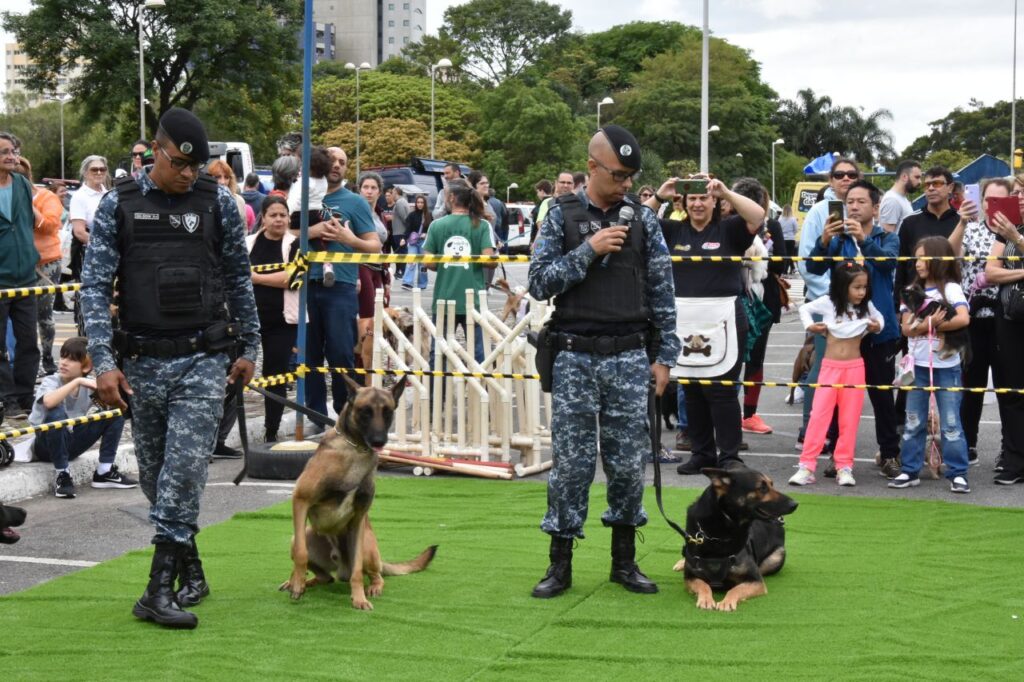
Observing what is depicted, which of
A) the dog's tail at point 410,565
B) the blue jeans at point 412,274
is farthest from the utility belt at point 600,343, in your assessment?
the blue jeans at point 412,274

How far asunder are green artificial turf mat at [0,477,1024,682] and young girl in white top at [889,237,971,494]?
4.06 ft

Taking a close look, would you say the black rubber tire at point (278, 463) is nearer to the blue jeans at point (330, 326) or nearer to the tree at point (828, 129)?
the blue jeans at point (330, 326)

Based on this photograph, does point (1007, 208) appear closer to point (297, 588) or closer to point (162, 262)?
point (297, 588)

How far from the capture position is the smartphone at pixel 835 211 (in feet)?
31.2

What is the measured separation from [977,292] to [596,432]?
175 inches

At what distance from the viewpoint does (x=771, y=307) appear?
12094mm

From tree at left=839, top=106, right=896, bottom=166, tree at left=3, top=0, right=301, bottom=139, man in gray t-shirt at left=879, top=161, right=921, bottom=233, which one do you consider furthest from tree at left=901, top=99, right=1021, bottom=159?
man in gray t-shirt at left=879, top=161, right=921, bottom=233

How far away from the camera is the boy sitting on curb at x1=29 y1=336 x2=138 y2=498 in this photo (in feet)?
28.0

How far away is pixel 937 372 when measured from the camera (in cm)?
904

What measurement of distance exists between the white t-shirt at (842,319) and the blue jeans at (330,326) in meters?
3.55

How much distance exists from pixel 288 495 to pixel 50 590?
8.78ft

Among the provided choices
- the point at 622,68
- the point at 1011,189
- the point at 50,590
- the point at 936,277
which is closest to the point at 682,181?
the point at 936,277

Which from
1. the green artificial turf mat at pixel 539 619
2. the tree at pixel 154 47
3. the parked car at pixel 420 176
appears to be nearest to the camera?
the green artificial turf mat at pixel 539 619

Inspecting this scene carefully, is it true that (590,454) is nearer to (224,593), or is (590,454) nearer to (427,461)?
(224,593)
